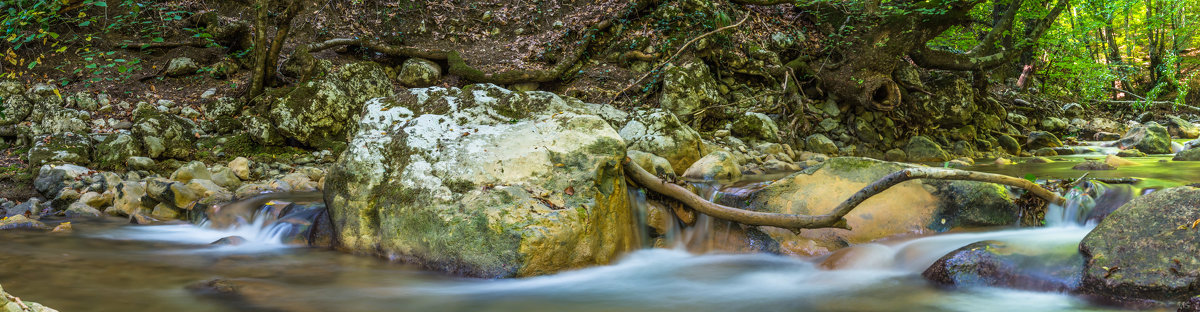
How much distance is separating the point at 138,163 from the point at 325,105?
2342mm

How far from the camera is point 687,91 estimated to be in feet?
34.2

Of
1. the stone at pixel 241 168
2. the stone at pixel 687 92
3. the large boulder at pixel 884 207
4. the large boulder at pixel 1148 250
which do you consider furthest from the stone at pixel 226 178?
the large boulder at pixel 1148 250

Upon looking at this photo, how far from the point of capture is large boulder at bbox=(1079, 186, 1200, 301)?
2.83 m

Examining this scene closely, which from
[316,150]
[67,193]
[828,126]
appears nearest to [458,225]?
[67,193]

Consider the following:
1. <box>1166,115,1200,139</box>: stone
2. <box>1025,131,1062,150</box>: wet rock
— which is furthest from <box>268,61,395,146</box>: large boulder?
<box>1166,115,1200,139</box>: stone

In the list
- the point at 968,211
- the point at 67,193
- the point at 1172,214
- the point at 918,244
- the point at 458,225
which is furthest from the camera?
the point at 67,193

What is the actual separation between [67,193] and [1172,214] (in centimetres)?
917

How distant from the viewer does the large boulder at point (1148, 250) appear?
2.83 m

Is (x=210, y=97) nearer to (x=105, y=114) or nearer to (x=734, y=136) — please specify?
(x=105, y=114)

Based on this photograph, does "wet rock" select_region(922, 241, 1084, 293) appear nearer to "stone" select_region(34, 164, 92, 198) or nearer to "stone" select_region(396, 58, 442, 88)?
"stone" select_region(34, 164, 92, 198)

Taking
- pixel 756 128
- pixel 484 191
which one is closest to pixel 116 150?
pixel 484 191

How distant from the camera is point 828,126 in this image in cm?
1130

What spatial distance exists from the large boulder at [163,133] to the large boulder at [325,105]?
75cm

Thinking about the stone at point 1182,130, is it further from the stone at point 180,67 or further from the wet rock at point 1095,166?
the stone at point 180,67
